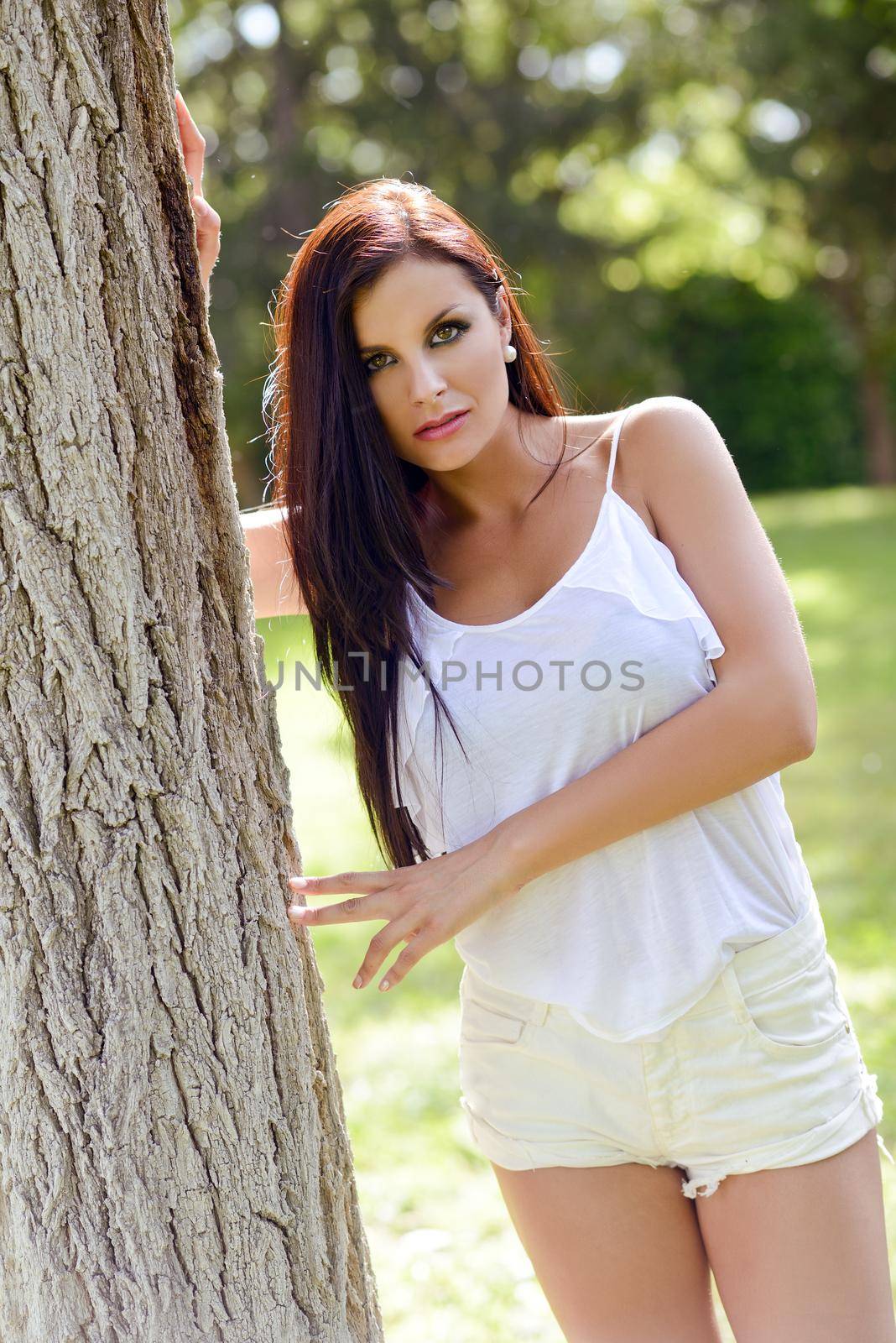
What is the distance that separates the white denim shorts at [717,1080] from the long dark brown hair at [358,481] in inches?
15.7

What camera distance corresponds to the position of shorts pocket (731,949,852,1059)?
162 cm

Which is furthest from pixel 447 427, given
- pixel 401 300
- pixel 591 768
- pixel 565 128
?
pixel 565 128

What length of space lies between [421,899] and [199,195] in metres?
0.90

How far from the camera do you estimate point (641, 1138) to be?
1661 mm

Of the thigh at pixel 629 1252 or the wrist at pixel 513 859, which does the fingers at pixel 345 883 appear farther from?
the thigh at pixel 629 1252

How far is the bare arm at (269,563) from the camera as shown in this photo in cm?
204

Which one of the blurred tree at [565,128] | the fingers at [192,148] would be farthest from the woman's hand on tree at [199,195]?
the blurred tree at [565,128]

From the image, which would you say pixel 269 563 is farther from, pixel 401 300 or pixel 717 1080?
pixel 717 1080

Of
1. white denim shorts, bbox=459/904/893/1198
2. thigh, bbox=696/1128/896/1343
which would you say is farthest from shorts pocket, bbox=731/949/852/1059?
thigh, bbox=696/1128/896/1343

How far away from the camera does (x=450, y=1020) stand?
14.9ft

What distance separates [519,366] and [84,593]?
3.01ft

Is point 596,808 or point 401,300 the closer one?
point 596,808

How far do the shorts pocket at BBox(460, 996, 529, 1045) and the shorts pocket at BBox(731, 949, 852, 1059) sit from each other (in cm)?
29

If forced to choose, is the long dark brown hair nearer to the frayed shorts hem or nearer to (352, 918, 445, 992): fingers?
(352, 918, 445, 992): fingers
